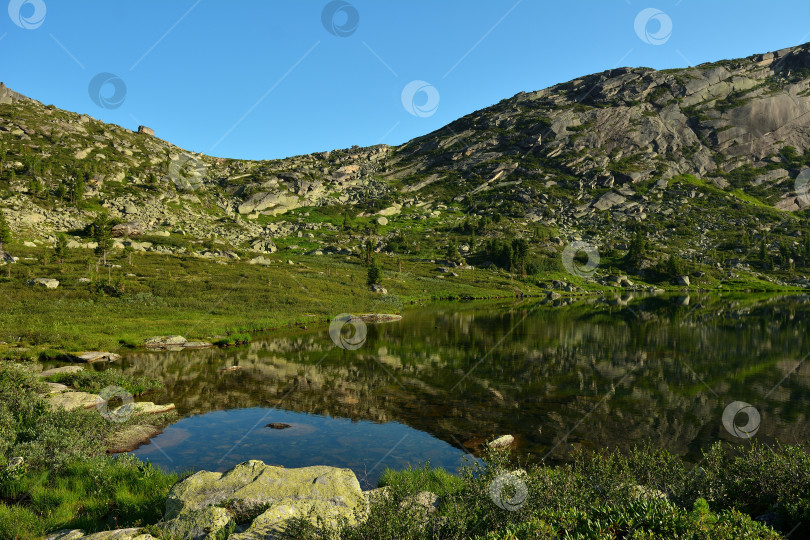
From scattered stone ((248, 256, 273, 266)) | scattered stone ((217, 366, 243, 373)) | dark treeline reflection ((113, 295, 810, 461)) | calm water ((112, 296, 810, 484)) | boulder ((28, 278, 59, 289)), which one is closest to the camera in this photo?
calm water ((112, 296, 810, 484))

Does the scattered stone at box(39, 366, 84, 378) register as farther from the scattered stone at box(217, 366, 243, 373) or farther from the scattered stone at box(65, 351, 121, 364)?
the scattered stone at box(217, 366, 243, 373)

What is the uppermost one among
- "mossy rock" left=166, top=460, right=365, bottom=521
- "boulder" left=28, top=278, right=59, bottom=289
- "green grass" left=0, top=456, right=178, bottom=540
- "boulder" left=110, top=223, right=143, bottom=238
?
"boulder" left=110, top=223, right=143, bottom=238

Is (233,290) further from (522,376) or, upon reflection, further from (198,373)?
(522,376)

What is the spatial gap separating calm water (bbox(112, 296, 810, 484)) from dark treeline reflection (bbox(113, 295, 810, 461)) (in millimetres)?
148

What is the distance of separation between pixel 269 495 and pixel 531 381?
2464 centimetres

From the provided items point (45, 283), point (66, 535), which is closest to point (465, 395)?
point (66, 535)

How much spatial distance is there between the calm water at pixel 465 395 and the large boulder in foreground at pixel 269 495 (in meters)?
5.51

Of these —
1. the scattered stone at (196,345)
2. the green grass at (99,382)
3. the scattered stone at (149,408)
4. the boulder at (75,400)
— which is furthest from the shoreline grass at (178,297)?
the scattered stone at (149,408)

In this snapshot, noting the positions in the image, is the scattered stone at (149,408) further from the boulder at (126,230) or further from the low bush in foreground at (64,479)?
the boulder at (126,230)

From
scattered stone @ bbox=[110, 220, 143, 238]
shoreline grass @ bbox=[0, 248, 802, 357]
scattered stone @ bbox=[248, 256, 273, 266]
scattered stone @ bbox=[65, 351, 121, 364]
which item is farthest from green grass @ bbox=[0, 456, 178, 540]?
scattered stone @ bbox=[110, 220, 143, 238]

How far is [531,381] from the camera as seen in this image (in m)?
31.2

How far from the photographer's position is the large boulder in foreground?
8.91m

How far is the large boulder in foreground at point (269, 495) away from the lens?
29.2ft

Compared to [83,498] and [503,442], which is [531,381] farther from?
[83,498]
